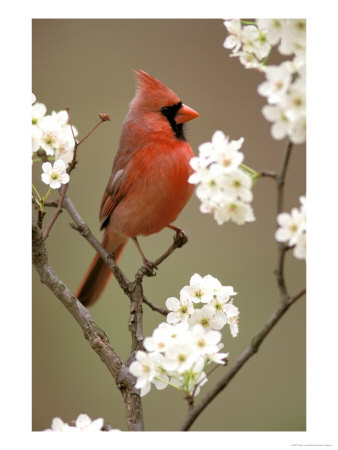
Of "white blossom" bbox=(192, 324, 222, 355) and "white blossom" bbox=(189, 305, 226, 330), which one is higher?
"white blossom" bbox=(192, 324, 222, 355)

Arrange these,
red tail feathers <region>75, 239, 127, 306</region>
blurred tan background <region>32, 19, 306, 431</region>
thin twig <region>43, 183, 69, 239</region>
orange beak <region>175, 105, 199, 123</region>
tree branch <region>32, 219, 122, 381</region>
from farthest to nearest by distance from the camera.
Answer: red tail feathers <region>75, 239, 127, 306</region>
orange beak <region>175, 105, 199, 123</region>
blurred tan background <region>32, 19, 306, 431</region>
thin twig <region>43, 183, 69, 239</region>
tree branch <region>32, 219, 122, 381</region>

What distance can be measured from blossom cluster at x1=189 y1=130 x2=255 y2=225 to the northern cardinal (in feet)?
2.20

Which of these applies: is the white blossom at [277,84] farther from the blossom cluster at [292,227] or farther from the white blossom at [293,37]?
the blossom cluster at [292,227]

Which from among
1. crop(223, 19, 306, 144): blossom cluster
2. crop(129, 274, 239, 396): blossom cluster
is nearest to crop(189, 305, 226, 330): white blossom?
crop(129, 274, 239, 396): blossom cluster

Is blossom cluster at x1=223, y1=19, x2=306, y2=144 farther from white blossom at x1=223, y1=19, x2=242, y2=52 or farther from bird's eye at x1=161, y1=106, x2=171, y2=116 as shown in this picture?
bird's eye at x1=161, y1=106, x2=171, y2=116

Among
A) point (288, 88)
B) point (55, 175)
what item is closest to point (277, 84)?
point (288, 88)

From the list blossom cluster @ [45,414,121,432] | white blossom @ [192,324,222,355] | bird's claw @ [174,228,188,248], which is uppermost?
bird's claw @ [174,228,188,248]

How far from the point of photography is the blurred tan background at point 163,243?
5.63 ft

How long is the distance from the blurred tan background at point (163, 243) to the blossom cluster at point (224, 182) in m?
0.60

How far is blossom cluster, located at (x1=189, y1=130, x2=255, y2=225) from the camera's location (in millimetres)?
1022

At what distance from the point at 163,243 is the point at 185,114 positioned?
53cm

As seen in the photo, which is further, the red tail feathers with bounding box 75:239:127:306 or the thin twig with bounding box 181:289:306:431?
the red tail feathers with bounding box 75:239:127:306

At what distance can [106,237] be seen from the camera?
6.98 feet

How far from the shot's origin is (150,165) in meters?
1.85
